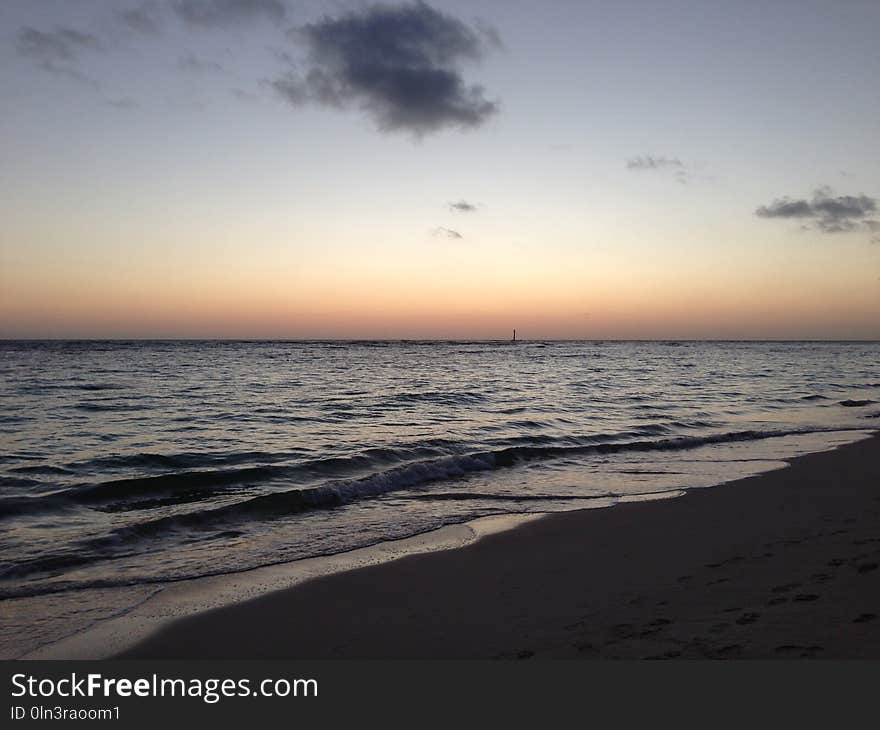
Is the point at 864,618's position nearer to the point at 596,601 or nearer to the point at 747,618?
the point at 747,618

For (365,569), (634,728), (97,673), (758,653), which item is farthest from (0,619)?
(758,653)

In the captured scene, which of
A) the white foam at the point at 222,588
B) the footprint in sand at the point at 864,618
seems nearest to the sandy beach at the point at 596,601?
the footprint in sand at the point at 864,618

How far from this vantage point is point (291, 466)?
14820mm

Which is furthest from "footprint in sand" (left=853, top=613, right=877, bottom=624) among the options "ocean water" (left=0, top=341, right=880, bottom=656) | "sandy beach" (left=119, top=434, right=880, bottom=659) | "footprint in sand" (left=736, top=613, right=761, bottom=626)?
"ocean water" (left=0, top=341, right=880, bottom=656)

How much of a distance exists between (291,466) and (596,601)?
394 inches

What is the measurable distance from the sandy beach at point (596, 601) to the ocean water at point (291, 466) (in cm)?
178

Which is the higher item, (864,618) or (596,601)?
(864,618)

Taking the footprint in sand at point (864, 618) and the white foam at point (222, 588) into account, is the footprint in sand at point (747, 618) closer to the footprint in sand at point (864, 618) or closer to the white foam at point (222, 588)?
the footprint in sand at point (864, 618)

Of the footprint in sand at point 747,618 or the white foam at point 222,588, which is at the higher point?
the footprint in sand at point 747,618

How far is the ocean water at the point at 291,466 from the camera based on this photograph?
8.54m

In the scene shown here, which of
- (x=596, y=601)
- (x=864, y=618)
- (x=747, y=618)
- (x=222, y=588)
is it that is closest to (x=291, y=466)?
(x=222, y=588)

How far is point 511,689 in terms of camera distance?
14.5 feet

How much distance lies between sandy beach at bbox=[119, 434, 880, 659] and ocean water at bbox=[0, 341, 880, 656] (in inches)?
70.1

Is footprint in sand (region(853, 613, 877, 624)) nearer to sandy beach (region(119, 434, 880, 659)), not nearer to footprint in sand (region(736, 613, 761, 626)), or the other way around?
sandy beach (region(119, 434, 880, 659))
